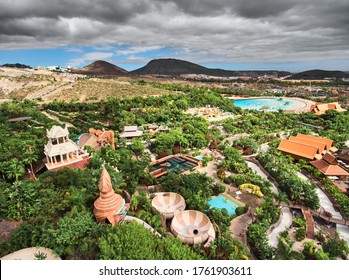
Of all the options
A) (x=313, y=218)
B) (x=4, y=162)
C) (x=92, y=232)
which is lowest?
(x=313, y=218)

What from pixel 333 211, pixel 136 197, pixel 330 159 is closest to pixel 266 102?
pixel 330 159

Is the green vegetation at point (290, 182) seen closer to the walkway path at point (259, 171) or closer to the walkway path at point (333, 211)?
the walkway path at point (259, 171)

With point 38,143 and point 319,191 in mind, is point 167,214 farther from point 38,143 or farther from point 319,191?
point 38,143

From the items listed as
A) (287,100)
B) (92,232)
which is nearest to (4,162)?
(92,232)

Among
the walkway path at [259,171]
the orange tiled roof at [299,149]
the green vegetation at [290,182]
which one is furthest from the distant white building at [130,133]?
the orange tiled roof at [299,149]

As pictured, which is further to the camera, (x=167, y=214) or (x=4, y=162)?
(x=4, y=162)

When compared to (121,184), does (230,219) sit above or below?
below
